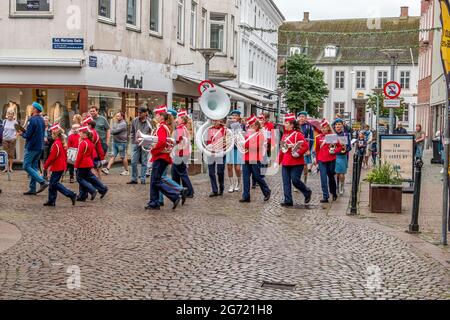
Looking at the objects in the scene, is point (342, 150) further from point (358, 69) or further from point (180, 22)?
point (358, 69)

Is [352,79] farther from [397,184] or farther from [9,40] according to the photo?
[397,184]

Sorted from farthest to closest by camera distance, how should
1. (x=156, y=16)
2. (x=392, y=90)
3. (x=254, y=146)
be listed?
(x=156, y=16) < (x=392, y=90) < (x=254, y=146)

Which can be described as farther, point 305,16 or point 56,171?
point 305,16

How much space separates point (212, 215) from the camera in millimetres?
12859

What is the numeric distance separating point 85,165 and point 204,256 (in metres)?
5.87

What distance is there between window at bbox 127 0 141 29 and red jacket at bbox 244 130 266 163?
10.9 m

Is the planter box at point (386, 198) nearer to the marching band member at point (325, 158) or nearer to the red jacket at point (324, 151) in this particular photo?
the marching band member at point (325, 158)

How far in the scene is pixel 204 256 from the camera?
29.4 feet

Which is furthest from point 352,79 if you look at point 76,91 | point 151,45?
point 76,91

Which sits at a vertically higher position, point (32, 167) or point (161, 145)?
point (161, 145)

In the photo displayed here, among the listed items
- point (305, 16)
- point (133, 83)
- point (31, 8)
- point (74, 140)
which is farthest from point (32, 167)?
point (305, 16)

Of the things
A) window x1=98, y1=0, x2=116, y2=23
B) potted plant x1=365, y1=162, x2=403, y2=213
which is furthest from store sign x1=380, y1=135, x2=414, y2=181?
window x1=98, y1=0, x2=116, y2=23

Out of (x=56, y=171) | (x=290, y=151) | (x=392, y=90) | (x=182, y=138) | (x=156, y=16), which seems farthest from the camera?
(x=156, y=16)
